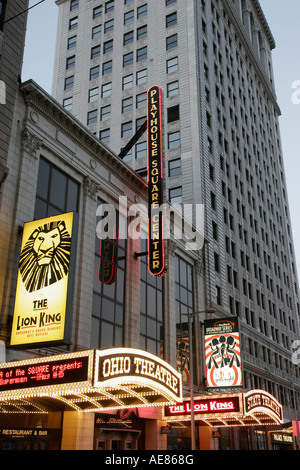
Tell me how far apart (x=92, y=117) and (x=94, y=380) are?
1813 inches

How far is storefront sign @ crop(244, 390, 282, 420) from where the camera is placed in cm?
2677


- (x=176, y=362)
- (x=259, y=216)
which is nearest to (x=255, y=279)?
(x=259, y=216)

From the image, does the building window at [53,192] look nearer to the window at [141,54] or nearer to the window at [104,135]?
the window at [104,135]

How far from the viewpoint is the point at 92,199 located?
26719 mm

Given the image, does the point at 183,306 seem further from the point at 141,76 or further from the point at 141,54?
the point at 141,54

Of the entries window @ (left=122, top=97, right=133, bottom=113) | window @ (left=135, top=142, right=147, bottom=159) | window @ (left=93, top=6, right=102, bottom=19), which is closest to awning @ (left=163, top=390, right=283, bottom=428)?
window @ (left=135, top=142, right=147, bottom=159)

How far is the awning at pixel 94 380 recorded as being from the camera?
14.6 meters

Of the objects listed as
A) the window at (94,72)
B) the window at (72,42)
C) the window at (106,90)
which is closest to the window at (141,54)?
the window at (106,90)

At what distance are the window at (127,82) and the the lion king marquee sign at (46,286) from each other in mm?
39347

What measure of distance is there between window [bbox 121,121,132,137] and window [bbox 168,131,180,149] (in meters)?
5.04

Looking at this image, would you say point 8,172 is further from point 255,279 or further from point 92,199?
point 255,279

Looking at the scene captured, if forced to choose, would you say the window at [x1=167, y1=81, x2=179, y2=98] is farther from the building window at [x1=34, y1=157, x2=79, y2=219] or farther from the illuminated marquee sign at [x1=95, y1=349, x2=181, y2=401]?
the illuminated marquee sign at [x1=95, y1=349, x2=181, y2=401]

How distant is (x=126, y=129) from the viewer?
52.2 m

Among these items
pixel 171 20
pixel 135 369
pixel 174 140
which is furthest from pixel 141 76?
pixel 135 369
